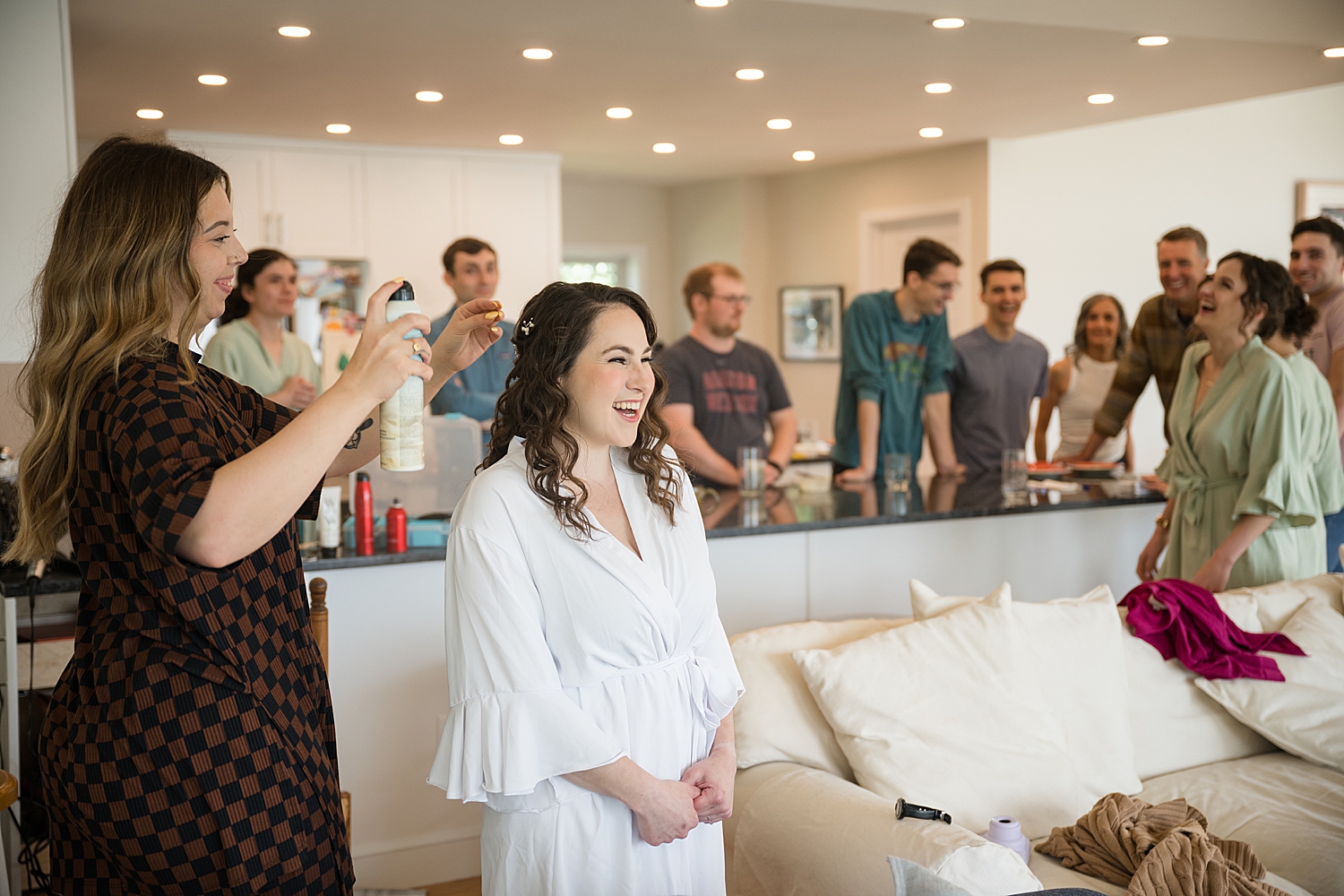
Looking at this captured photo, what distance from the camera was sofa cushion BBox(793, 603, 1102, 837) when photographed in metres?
2.27

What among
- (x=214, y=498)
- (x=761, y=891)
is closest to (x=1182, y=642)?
(x=761, y=891)

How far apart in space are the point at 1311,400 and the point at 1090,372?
7.72ft

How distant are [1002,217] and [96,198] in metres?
6.01

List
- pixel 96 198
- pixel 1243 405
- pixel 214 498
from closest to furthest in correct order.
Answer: pixel 214 498 < pixel 96 198 < pixel 1243 405

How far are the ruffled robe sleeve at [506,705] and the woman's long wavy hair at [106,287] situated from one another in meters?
0.48

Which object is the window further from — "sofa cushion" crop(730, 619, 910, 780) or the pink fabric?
"sofa cushion" crop(730, 619, 910, 780)

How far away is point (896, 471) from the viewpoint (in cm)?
419

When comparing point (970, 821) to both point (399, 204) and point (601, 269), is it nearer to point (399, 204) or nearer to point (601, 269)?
point (399, 204)

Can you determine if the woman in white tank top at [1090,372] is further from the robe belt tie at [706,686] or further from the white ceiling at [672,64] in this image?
the robe belt tie at [706,686]

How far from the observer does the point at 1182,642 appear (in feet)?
9.02

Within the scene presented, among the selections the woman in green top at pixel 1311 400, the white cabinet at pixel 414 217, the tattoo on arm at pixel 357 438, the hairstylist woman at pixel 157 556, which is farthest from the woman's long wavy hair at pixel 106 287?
the white cabinet at pixel 414 217

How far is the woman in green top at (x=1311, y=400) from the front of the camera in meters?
3.21

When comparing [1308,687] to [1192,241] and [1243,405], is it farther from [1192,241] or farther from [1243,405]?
[1192,241]

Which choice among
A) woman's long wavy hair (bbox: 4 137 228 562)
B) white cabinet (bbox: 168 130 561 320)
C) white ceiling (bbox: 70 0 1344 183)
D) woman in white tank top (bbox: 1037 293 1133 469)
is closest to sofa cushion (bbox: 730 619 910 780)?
woman's long wavy hair (bbox: 4 137 228 562)
